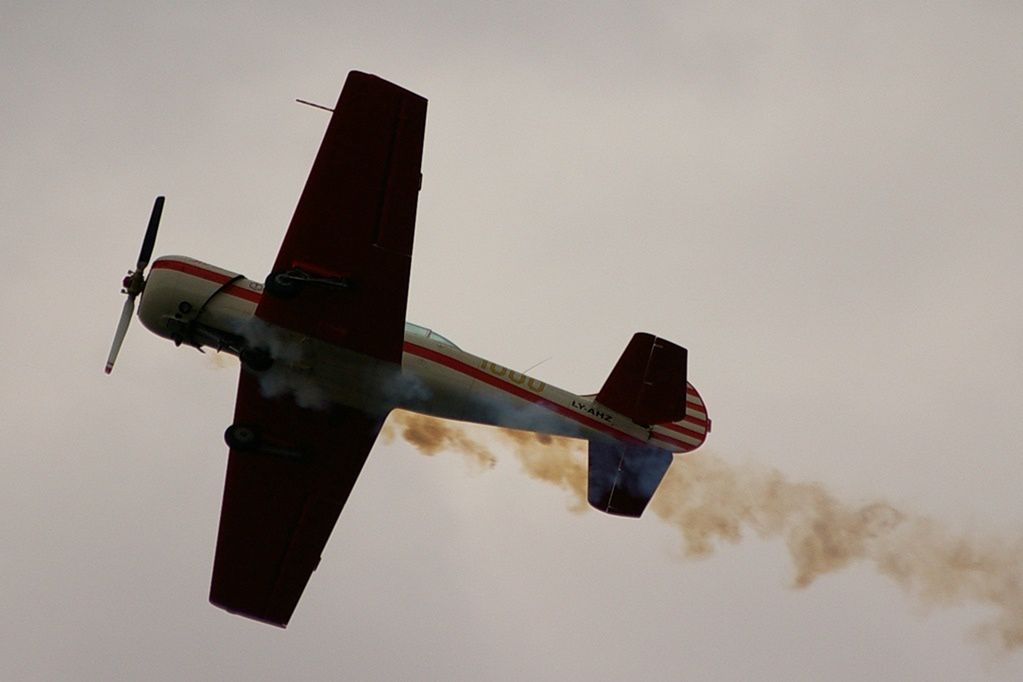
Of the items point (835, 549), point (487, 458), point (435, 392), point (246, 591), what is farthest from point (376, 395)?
point (835, 549)

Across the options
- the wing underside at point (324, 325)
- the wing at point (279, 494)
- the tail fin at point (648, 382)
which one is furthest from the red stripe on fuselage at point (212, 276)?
the tail fin at point (648, 382)

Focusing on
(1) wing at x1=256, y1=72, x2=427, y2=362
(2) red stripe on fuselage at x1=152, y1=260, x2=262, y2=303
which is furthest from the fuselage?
(1) wing at x1=256, y1=72, x2=427, y2=362

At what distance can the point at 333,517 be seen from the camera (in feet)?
70.7

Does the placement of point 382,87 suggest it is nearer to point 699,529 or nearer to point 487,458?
point 487,458

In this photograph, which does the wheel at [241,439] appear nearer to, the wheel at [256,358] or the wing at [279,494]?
the wing at [279,494]

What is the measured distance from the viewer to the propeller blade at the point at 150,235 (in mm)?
20375

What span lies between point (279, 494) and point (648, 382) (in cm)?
555

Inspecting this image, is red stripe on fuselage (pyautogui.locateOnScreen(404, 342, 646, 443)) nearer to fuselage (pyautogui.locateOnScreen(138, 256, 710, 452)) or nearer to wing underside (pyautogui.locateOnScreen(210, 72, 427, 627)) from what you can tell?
fuselage (pyautogui.locateOnScreen(138, 256, 710, 452))

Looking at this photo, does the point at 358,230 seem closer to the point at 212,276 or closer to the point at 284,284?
the point at 284,284

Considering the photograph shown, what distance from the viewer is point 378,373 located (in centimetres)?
1988

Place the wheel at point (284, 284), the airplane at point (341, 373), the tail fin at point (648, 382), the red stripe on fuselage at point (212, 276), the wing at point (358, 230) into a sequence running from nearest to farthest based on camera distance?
the wing at point (358, 230) < the airplane at point (341, 373) < the wheel at point (284, 284) < the red stripe on fuselage at point (212, 276) < the tail fin at point (648, 382)

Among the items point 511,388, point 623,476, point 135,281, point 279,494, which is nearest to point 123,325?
point 135,281

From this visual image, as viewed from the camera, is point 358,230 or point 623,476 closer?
point 358,230

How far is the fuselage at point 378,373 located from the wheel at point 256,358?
19mm
